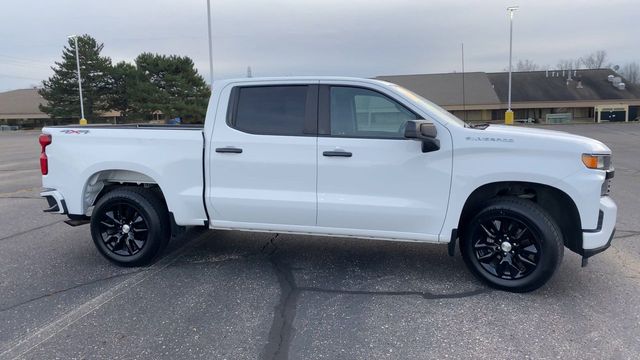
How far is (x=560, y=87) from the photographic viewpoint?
55.1 m

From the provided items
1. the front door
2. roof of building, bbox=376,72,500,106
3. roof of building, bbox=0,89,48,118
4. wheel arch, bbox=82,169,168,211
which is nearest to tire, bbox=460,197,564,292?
the front door

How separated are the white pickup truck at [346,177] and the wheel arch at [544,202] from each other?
15 mm

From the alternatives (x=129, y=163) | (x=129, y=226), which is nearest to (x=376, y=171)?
(x=129, y=163)

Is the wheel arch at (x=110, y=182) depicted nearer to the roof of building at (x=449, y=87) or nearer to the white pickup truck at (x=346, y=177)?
the white pickup truck at (x=346, y=177)

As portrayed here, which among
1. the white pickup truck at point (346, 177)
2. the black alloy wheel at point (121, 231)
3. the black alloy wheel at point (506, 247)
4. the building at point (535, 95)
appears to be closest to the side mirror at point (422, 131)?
the white pickup truck at point (346, 177)

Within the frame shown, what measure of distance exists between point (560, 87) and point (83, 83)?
51.9 m

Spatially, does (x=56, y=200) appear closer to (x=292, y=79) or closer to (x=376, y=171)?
(x=292, y=79)

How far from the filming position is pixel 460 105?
50.3 meters

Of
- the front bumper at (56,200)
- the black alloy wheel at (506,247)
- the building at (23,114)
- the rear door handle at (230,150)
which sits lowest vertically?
the black alloy wheel at (506,247)

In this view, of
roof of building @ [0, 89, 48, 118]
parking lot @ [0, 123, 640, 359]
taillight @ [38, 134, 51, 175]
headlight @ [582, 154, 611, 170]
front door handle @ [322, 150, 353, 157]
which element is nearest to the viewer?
parking lot @ [0, 123, 640, 359]

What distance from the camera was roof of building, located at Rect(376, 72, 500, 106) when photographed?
51062 millimetres

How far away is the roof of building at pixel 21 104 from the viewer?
224 feet

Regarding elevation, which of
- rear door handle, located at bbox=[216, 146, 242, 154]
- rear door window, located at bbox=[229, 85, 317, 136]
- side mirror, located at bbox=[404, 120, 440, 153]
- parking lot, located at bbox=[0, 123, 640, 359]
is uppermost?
rear door window, located at bbox=[229, 85, 317, 136]

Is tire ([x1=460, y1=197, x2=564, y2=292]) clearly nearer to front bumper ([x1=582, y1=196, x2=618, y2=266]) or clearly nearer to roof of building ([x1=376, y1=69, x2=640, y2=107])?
front bumper ([x1=582, y1=196, x2=618, y2=266])
